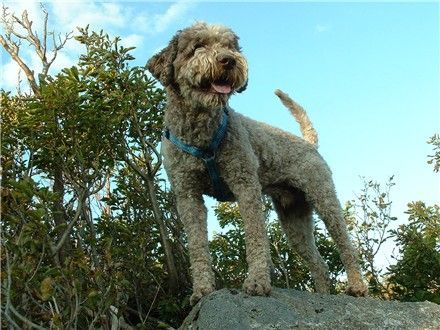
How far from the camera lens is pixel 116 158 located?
20.2 feet

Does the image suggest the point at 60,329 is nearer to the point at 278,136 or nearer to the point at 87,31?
the point at 278,136

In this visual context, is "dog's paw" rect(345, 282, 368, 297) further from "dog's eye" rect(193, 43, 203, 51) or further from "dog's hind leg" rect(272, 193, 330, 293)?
"dog's eye" rect(193, 43, 203, 51)

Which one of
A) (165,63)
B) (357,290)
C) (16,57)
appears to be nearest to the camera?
(165,63)

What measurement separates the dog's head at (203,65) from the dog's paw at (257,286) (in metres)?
1.40

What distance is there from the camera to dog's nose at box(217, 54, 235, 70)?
429 centimetres

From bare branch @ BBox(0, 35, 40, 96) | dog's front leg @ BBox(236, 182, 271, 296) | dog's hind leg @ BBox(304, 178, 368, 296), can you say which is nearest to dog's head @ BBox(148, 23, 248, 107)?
dog's front leg @ BBox(236, 182, 271, 296)

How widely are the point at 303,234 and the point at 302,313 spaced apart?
1754 millimetres

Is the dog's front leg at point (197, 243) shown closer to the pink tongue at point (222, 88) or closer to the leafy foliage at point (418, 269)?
the pink tongue at point (222, 88)

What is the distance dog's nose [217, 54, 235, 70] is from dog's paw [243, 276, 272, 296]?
64.5 inches

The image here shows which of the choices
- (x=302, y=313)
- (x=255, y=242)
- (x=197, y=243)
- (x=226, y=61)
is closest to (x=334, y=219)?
(x=255, y=242)

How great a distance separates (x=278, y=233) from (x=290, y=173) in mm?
Answer: 2528

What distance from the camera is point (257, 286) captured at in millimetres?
4277

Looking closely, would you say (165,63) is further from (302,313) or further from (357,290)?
(357,290)

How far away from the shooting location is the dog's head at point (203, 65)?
4344 mm
